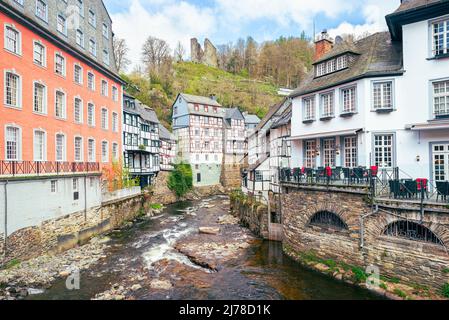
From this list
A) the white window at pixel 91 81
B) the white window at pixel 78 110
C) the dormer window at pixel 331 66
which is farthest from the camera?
the white window at pixel 91 81

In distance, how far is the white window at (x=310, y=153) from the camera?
62.5 feet

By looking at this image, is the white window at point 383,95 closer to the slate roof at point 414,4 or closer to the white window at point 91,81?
the slate roof at point 414,4

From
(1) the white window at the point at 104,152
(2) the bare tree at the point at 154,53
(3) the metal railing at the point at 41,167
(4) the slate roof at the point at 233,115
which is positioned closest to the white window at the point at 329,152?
(3) the metal railing at the point at 41,167

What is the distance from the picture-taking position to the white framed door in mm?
13562

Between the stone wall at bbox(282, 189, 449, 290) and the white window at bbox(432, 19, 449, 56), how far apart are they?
8.22m

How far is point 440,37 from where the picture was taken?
13688 mm

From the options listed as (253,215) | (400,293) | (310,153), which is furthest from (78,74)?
(400,293)

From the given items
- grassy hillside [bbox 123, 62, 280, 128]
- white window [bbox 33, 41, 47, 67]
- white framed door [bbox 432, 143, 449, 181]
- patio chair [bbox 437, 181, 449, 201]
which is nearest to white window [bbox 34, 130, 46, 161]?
white window [bbox 33, 41, 47, 67]

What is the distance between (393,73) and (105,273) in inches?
721

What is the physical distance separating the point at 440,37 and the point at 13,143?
76.4 ft

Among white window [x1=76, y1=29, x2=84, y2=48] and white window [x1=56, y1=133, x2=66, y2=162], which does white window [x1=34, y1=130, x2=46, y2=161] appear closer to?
white window [x1=56, y1=133, x2=66, y2=162]

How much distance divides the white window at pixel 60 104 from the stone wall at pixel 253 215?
52.3 ft

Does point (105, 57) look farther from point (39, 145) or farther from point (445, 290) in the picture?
point (445, 290)
